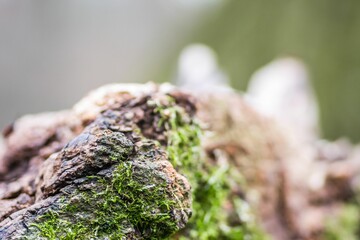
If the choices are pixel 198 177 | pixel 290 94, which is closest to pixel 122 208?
pixel 198 177

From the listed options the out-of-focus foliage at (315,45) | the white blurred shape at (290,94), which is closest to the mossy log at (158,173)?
the white blurred shape at (290,94)

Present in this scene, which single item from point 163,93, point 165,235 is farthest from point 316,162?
point 165,235

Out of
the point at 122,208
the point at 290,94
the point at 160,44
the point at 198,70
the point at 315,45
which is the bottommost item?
the point at 122,208

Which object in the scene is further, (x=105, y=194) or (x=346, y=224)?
(x=346, y=224)

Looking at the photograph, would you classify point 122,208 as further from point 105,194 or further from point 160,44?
point 160,44

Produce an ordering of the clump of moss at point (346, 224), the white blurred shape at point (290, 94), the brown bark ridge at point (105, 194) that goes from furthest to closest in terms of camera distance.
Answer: the white blurred shape at point (290, 94)
the clump of moss at point (346, 224)
the brown bark ridge at point (105, 194)

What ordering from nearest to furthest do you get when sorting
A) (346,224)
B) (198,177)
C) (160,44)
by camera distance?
(198,177), (346,224), (160,44)

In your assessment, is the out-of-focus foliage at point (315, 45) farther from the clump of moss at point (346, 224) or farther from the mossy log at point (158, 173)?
the mossy log at point (158, 173)
